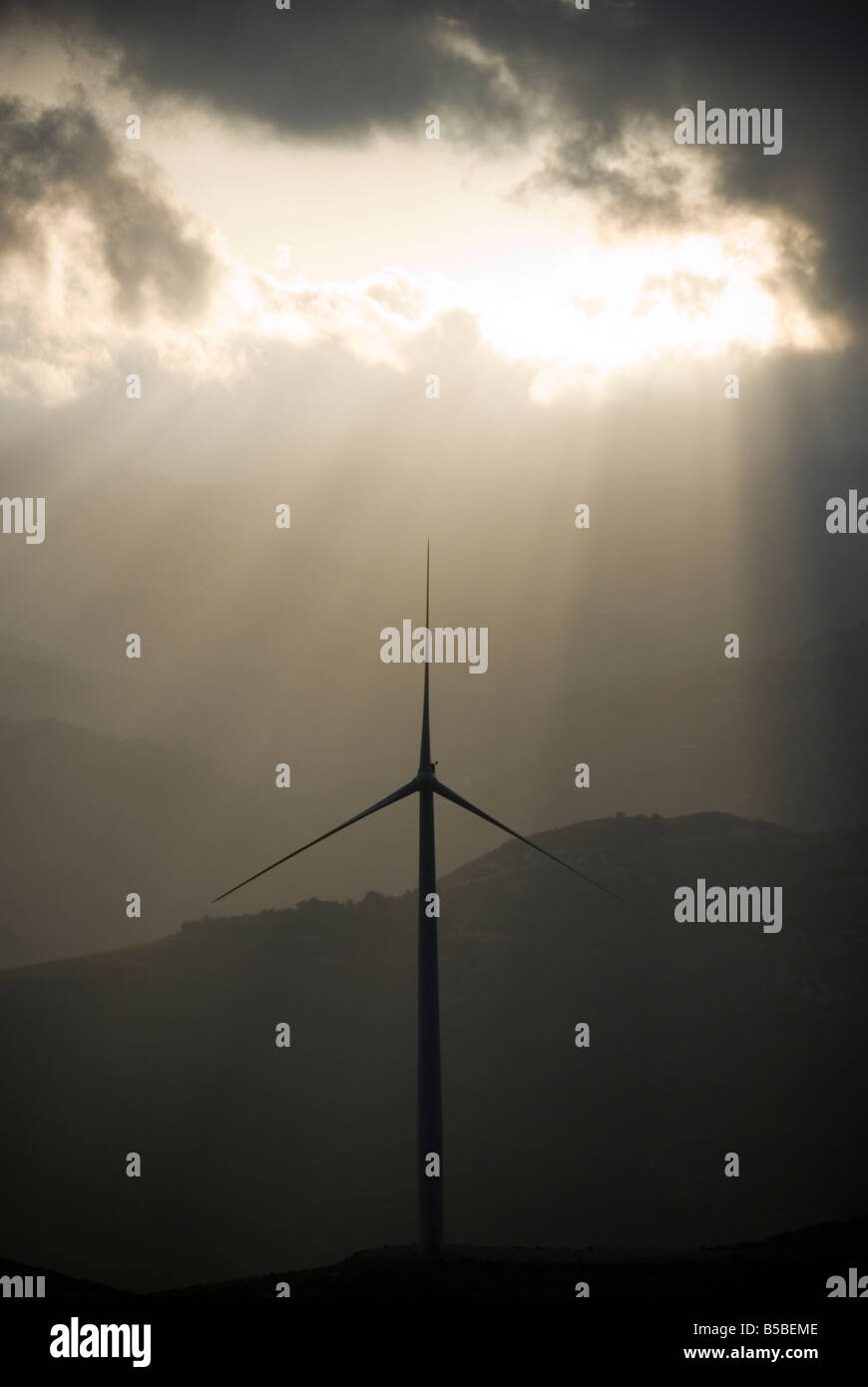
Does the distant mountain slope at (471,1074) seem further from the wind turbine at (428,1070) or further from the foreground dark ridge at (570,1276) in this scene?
the wind turbine at (428,1070)

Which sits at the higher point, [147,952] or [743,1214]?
[147,952]

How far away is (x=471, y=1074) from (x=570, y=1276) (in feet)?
295

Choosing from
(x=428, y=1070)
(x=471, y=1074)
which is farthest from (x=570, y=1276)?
(x=471, y=1074)

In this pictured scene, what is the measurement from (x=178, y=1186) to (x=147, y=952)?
58.1 metres

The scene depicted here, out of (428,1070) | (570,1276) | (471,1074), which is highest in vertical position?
(428,1070)

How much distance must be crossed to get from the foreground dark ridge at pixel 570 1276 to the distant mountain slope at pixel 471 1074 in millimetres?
56621

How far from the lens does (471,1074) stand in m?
131

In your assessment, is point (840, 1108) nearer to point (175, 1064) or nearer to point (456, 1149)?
point (456, 1149)

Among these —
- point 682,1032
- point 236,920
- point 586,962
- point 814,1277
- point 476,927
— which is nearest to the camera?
point 814,1277

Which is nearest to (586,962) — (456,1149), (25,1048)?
(456,1149)

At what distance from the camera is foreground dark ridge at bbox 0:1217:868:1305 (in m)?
39.9

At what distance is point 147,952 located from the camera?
169500 millimetres

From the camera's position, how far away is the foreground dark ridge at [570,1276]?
3991 cm

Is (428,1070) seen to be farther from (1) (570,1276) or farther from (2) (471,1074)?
(2) (471,1074)
